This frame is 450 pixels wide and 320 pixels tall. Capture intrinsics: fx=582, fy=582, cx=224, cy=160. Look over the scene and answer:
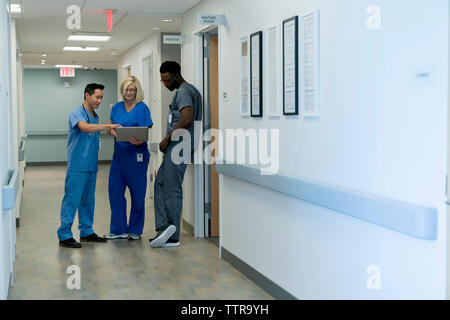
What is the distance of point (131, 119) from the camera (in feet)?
20.4

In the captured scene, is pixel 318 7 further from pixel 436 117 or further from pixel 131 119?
pixel 131 119

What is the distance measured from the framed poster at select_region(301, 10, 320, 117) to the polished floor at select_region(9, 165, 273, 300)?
1.51 m

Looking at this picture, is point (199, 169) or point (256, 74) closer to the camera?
point (256, 74)

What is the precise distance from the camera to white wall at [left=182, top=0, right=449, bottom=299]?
2439mm

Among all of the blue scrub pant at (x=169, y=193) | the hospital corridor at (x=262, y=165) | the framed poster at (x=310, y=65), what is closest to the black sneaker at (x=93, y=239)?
the hospital corridor at (x=262, y=165)

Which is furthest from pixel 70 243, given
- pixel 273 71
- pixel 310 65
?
pixel 310 65

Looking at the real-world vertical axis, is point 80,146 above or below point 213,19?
below

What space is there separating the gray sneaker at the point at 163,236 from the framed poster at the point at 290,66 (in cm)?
238

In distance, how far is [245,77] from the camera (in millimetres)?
4867

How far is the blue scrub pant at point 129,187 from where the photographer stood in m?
6.25

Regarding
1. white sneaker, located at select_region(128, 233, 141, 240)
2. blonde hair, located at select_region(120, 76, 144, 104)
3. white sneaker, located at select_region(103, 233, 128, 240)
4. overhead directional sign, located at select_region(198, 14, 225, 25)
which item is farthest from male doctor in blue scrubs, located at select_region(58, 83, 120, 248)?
overhead directional sign, located at select_region(198, 14, 225, 25)

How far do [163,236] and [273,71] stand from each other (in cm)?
244

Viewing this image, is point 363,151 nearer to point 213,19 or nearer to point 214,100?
point 213,19

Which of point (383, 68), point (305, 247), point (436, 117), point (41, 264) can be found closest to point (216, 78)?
point (41, 264)
